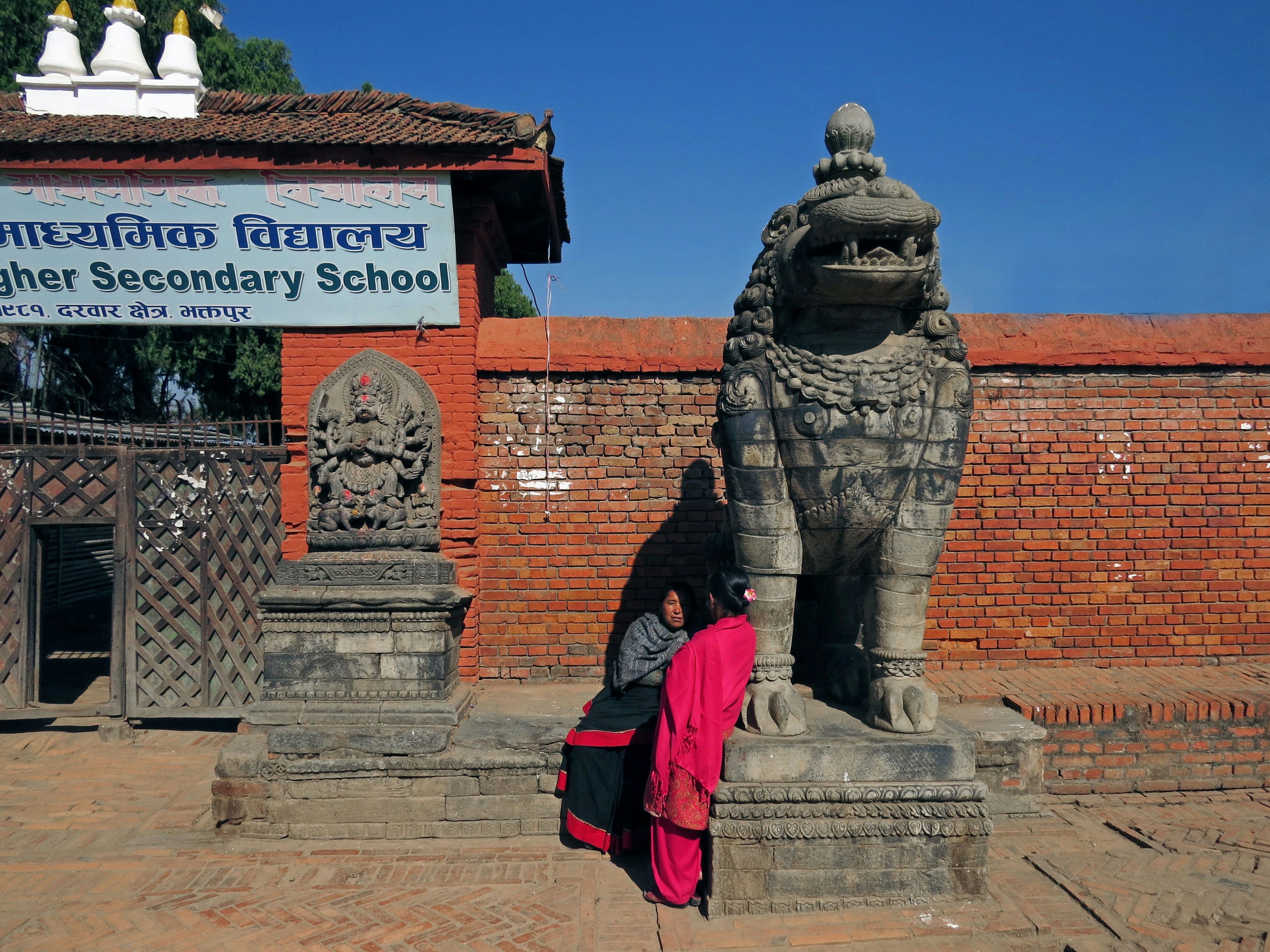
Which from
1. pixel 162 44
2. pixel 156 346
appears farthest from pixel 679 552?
pixel 162 44

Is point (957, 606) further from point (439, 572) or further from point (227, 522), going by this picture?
point (227, 522)

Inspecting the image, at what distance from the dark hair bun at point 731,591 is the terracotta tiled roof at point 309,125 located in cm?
322

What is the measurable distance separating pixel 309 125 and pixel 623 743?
4.52 m

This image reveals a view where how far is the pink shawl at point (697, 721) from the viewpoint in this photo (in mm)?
3572

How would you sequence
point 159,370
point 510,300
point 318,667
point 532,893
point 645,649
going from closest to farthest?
point 532,893, point 645,649, point 318,667, point 159,370, point 510,300

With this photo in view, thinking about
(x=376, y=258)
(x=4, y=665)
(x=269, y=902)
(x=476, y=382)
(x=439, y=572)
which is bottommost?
(x=269, y=902)

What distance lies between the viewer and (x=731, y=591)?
377 cm

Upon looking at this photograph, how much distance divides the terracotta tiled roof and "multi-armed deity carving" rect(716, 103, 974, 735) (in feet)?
7.95

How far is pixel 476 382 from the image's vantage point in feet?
18.7

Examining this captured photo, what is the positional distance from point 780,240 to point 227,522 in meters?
4.77

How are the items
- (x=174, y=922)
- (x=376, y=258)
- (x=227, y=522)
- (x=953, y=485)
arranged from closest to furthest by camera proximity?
(x=174, y=922) → (x=953, y=485) → (x=376, y=258) → (x=227, y=522)

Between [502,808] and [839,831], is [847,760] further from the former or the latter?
[502,808]

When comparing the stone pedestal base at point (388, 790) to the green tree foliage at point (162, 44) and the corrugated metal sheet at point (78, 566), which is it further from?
the green tree foliage at point (162, 44)

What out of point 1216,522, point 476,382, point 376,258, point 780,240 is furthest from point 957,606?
point 376,258
